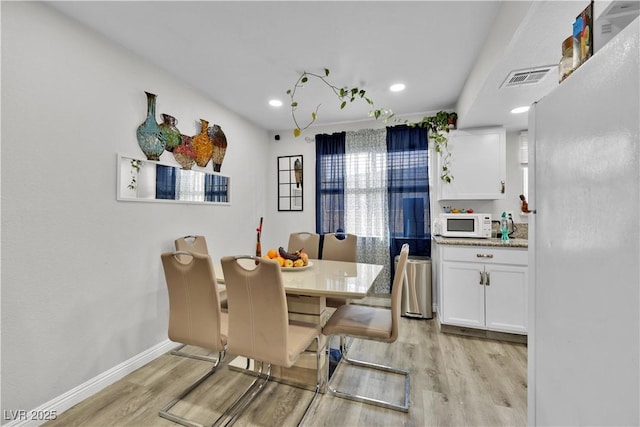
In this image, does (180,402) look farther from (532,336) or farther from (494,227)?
(494,227)

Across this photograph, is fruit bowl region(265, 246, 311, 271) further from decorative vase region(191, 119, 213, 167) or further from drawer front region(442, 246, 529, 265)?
drawer front region(442, 246, 529, 265)

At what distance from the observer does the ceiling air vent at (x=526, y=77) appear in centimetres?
195

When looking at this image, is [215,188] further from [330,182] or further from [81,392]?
[81,392]

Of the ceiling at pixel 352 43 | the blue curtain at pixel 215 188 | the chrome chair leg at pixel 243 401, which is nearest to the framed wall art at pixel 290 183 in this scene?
the blue curtain at pixel 215 188

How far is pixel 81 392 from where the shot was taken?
1861mm

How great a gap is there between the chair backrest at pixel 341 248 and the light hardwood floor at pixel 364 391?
877mm

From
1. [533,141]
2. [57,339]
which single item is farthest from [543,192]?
[57,339]

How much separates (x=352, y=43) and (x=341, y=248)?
185 cm

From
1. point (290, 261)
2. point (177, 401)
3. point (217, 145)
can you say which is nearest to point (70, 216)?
point (177, 401)

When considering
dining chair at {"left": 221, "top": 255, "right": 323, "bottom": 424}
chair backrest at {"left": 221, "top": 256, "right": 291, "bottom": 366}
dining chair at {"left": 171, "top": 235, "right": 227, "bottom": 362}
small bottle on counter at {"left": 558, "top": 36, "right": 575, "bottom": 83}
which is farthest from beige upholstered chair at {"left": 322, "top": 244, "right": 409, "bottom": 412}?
small bottle on counter at {"left": 558, "top": 36, "right": 575, "bottom": 83}

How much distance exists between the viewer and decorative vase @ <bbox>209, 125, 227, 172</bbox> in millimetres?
3131

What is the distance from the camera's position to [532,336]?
3.12 feet

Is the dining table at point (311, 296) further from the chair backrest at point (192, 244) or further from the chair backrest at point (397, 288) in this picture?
the chair backrest at point (192, 244)

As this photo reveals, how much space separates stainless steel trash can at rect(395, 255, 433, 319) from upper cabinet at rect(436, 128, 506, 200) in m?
0.86
